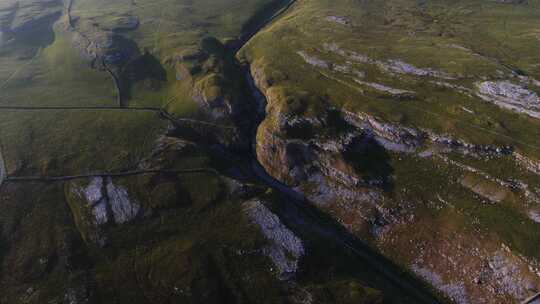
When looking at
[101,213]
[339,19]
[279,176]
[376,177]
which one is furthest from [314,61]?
[101,213]

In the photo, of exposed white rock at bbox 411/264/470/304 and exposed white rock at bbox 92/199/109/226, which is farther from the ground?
exposed white rock at bbox 92/199/109/226

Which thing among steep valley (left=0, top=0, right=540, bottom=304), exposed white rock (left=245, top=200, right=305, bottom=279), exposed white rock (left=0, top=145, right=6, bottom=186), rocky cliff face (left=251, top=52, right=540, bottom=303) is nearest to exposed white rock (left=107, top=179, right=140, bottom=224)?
steep valley (left=0, top=0, right=540, bottom=304)

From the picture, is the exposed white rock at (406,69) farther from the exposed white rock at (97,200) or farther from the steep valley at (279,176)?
the exposed white rock at (97,200)

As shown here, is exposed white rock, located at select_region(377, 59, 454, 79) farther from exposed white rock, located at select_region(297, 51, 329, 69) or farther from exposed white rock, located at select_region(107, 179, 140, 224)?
exposed white rock, located at select_region(107, 179, 140, 224)

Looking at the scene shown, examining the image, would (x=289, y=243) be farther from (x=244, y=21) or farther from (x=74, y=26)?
(x=74, y=26)

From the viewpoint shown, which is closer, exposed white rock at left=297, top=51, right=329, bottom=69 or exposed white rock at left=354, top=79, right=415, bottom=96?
exposed white rock at left=354, top=79, right=415, bottom=96

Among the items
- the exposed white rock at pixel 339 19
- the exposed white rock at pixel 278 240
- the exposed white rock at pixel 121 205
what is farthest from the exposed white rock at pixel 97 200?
the exposed white rock at pixel 339 19
